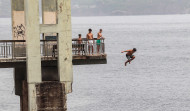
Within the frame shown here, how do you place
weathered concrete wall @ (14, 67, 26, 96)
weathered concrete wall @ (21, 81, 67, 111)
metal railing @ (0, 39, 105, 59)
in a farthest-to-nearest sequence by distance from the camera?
weathered concrete wall @ (14, 67, 26, 96) → metal railing @ (0, 39, 105, 59) → weathered concrete wall @ (21, 81, 67, 111)

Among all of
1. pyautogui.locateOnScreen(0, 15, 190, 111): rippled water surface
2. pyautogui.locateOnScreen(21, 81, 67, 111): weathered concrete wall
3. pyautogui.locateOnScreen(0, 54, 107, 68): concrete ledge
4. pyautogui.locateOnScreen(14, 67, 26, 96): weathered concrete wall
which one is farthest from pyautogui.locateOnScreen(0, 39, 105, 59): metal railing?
pyautogui.locateOnScreen(0, 15, 190, 111): rippled water surface

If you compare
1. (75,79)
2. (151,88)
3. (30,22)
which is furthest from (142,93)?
(30,22)

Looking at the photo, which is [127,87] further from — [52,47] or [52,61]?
[52,61]


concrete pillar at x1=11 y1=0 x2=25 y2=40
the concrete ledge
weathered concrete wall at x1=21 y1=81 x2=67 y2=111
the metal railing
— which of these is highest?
concrete pillar at x1=11 y1=0 x2=25 y2=40

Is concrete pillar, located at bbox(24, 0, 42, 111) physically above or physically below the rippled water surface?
above

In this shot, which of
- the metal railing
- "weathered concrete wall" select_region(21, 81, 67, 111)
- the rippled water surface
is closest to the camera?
"weathered concrete wall" select_region(21, 81, 67, 111)

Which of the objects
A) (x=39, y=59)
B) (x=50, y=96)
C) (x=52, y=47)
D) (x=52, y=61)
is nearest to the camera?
(x=39, y=59)

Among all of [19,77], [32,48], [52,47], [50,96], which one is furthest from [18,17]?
[50,96]

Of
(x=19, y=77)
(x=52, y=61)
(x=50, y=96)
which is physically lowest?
(x=50, y=96)

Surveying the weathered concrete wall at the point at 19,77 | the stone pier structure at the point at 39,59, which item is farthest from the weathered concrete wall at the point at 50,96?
the weathered concrete wall at the point at 19,77

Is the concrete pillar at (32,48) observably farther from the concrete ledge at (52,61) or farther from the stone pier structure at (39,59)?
the concrete ledge at (52,61)

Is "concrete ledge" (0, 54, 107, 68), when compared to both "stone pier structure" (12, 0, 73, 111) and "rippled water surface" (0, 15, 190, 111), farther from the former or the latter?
"rippled water surface" (0, 15, 190, 111)

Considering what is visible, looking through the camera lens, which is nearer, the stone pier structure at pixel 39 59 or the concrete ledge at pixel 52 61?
the stone pier structure at pixel 39 59

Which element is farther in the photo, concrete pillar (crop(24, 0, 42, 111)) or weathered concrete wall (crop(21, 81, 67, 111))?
weathered concrete wall (crop(21, 81, 67, 111))
